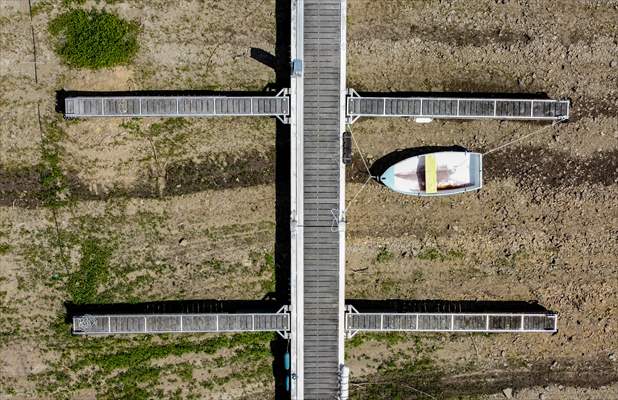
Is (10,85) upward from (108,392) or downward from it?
upward

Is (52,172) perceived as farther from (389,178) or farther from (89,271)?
(389,178)

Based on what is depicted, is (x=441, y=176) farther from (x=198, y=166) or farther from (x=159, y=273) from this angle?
(x=159, y=273)

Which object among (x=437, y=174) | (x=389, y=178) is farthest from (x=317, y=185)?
(x=437, y=174)

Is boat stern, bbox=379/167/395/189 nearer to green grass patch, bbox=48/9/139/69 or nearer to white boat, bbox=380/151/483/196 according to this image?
white boat, bbox=380/151/483/196

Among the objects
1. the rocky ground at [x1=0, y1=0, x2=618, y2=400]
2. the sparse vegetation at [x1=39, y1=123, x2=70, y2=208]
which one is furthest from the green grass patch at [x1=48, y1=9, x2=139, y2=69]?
the sparse vegetation at [x1=39, y1=123, x2=70, y2=208]

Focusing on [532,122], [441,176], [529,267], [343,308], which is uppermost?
[532,122]

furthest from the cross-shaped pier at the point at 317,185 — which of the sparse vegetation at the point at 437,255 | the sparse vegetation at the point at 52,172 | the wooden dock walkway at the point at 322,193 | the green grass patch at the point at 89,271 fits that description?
the sparse vegetation at the point at 437,255

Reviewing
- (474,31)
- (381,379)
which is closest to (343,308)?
(381,379)
